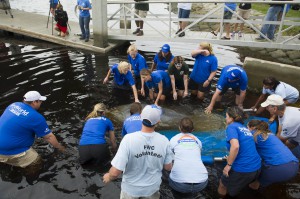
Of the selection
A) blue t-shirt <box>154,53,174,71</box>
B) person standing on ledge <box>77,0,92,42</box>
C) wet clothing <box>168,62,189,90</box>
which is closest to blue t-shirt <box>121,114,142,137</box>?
wet clothing <box>168,62,189,90</box>

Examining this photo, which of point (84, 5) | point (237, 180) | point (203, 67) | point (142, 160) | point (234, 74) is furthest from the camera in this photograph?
point (84, 5)

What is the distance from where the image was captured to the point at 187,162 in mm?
4848

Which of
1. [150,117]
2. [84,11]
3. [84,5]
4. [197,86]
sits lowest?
[197,86]

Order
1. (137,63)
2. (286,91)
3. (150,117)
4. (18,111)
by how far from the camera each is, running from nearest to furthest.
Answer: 1. (150,117)
2. (18,111)
3. (286,91)
4. (137,63)

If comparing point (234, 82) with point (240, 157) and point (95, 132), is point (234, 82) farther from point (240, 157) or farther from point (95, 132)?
point (95, 132)

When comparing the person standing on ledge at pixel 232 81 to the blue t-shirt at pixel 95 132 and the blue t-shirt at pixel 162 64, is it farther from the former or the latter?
the blue t-shirt at pixel 95 132

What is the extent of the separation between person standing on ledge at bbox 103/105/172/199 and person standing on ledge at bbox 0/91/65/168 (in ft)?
8.05

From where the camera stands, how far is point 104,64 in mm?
12438

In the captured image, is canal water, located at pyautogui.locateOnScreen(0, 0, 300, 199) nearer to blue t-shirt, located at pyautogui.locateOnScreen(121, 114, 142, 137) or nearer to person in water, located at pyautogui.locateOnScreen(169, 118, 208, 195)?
person in water, located at pyautogui.locateOnScreen(169, 118, 208, 195)

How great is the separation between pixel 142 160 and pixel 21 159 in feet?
10.7

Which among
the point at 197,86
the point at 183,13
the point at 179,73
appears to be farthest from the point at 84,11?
the point at 197,86

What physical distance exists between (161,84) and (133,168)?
4.91 meters

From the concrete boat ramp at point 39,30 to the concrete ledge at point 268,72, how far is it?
7039 mm

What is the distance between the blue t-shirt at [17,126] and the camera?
5.46 metres
